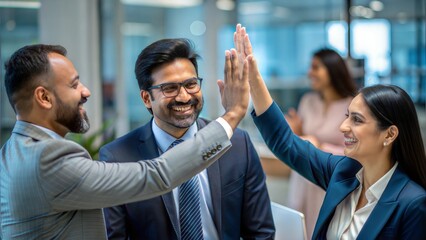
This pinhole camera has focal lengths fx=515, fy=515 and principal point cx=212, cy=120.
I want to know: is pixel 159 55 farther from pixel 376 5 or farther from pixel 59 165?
pixel 376 5

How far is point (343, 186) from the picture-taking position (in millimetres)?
1856

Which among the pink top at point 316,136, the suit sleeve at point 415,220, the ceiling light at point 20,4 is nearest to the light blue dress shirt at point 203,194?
the suit sleeve at point 415,220

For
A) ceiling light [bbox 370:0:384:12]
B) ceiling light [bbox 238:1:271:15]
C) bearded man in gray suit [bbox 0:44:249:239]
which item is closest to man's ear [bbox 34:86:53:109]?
bearded man in gray suit [bbox 0:44:249:239]

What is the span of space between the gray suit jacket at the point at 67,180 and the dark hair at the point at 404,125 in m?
0.66

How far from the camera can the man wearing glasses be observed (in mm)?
1749

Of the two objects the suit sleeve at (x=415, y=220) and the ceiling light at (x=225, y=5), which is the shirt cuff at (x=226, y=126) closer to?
the suit sleeve at (x=415, y=220)

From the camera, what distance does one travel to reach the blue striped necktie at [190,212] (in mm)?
1769

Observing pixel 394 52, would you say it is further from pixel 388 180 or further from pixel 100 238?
pixel 100 238

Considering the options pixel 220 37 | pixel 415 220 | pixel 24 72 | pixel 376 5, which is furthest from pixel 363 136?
pixel 220 37

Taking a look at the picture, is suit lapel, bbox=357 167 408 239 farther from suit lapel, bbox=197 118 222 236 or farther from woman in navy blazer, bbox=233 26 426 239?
suit lapel, bbox=197 118 222 236

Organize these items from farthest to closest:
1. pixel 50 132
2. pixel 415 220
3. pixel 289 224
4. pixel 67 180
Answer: pixel 289 224
pixel 415 220
pixel 50 132
pixel 67 180

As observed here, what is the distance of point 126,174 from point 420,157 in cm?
101

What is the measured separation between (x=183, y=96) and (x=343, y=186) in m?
0.67

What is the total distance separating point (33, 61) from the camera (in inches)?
56.2
